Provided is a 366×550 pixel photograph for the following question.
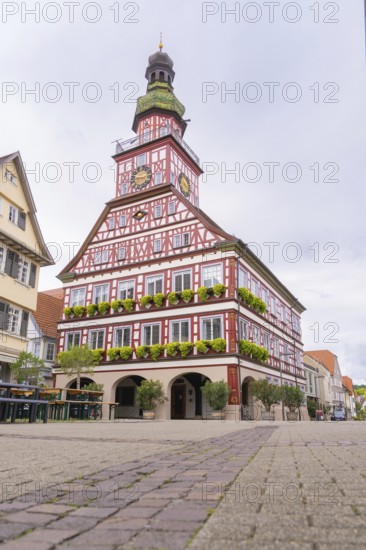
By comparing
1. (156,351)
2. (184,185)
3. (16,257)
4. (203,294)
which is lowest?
(156,351)

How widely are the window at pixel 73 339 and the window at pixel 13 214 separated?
465 inches

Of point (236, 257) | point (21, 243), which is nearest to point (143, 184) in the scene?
point (236, 257)

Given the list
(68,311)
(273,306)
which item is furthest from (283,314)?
(68,311)

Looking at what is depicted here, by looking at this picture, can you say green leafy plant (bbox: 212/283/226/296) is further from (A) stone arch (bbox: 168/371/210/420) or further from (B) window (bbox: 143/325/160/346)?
(A) stone arch (bbox: 168/371/210/420)

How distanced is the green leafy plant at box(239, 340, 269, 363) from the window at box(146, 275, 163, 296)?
659cm

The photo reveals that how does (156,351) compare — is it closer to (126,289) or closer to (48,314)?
Answer: (126,289)

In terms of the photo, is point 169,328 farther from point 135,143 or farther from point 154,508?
point 154,508

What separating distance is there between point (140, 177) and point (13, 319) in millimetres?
16041

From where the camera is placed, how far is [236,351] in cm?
2738

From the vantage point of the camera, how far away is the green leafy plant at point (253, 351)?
1113 inches

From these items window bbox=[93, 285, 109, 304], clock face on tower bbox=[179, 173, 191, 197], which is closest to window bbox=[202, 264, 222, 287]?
window bbox=[93, 285, 109, 304]

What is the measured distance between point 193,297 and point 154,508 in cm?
2679

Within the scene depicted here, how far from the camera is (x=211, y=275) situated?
29531 millimetres

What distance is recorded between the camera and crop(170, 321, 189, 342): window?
95.7 feet
